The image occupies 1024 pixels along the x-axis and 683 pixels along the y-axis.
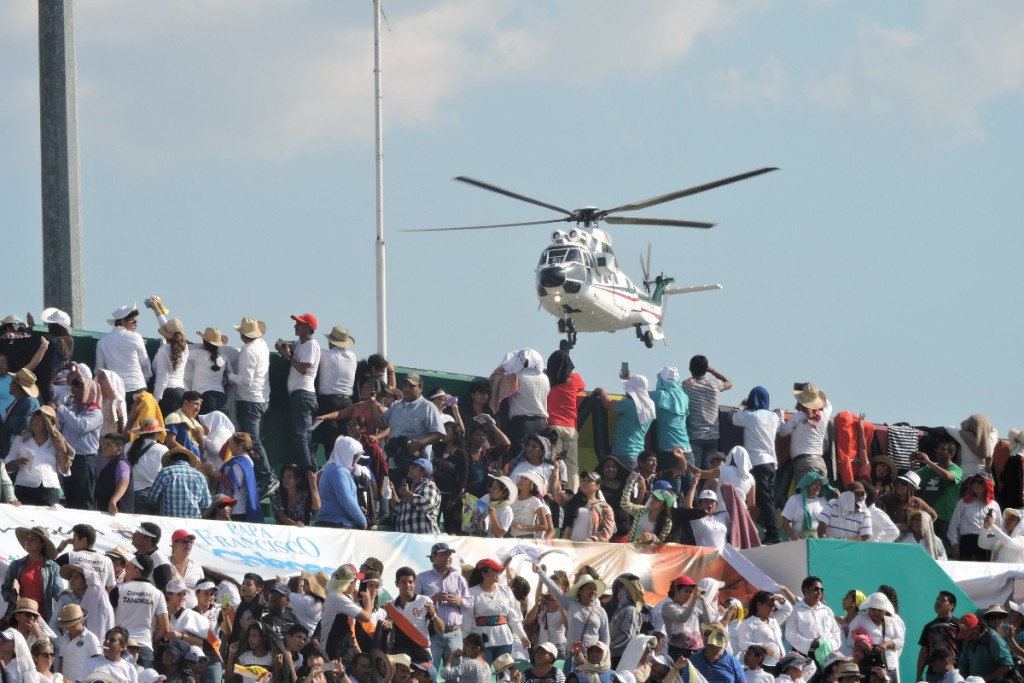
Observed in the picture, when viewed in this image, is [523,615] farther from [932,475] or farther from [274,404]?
[932,475]

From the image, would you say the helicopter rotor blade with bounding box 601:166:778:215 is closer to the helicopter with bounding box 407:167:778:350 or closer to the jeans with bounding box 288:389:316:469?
the helicopter with bounding box 407:167:778:350

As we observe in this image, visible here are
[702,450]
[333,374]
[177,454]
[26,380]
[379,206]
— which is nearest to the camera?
[177,454]

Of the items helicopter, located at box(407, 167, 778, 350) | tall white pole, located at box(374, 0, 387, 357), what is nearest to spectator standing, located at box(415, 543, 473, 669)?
tall white pole, located at box(374, 0, 387, 357)

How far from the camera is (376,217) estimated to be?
1309 inches

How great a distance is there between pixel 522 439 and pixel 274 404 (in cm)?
261

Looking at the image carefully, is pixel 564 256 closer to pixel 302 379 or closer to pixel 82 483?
pixel 302 379

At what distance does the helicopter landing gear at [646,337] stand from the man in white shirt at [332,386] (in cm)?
2933

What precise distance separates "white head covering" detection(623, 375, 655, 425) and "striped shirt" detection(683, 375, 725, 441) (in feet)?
2.78

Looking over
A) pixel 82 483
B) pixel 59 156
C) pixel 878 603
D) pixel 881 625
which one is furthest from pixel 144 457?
pixel 881 625

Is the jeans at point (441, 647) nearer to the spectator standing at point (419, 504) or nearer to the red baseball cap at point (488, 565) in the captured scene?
the red baseball cap at point (488, 565)

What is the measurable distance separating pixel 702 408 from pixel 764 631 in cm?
481

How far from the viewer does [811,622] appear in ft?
61.5

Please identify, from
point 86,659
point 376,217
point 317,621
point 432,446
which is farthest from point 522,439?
point 376,217

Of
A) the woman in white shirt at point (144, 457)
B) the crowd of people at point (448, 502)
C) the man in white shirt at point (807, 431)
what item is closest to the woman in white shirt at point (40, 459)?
the crowd of people at point (448, 502)
